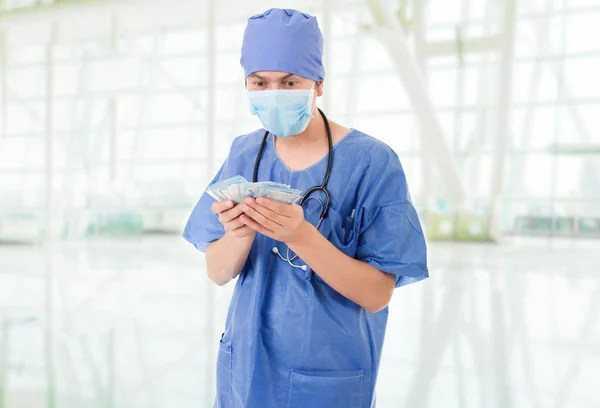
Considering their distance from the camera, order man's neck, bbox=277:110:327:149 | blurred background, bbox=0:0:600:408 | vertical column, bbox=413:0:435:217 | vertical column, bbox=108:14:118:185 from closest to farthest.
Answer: man's neck, bbox=277:110:327:149 → blurred background, bbox=0:0:600:408 → vertical column, bbox=413:0:435:217 → vertical column, bbox=108:14:118:185

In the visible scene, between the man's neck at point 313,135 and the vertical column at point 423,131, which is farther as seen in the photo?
the vertical column at point 423,131

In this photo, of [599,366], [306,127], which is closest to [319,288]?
[306,127]

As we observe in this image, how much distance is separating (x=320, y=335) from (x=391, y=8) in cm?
783

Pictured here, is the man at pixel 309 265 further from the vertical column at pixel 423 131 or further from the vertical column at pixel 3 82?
the vertical column at pixel 3 82

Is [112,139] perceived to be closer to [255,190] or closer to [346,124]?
[346,124]

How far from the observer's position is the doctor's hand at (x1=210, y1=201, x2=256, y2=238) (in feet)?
2.98

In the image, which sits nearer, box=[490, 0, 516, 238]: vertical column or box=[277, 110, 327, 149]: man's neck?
box=[277, 110, 327, 149]: man's neck

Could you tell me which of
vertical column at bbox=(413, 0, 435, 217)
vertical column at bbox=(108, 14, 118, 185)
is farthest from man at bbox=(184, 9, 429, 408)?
vertical column at bbox=(108, 14, 118, 185)

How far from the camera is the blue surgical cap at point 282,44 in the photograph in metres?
1.00

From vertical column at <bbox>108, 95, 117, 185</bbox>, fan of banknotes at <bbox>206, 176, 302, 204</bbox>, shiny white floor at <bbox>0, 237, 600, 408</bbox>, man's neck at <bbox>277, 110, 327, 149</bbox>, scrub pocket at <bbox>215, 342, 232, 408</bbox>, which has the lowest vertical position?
shiny white floor at <bbox>0, 237, 600, 408</bbox>

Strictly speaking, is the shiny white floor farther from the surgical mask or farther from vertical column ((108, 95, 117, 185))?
vertical column ((108, 95, 117, 185))

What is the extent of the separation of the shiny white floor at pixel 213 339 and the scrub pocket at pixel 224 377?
1.44 m

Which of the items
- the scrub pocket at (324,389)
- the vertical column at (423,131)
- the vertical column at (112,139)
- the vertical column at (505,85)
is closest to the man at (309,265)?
the scrub pocket at (324,389)

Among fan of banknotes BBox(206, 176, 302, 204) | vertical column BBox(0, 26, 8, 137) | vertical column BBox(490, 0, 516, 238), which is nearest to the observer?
fan of banknotes BBox(206, 176, 302, 204)
